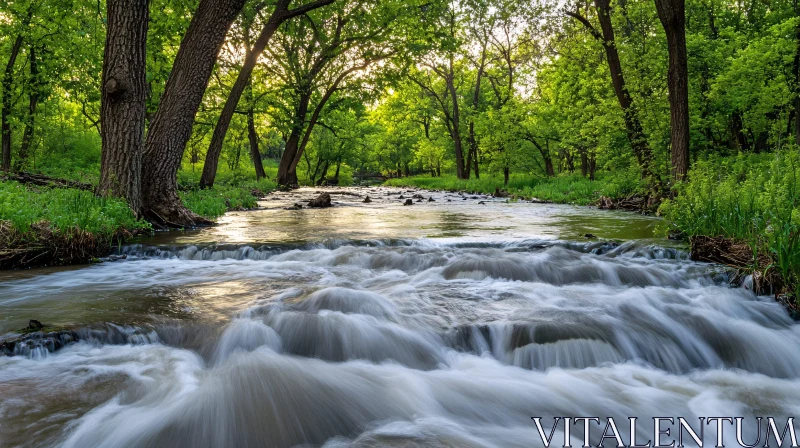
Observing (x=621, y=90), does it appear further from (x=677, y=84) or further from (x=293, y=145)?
(x=293, y=145)

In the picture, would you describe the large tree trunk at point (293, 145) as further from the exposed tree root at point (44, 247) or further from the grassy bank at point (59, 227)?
the exposed tree root at point (44, 247)

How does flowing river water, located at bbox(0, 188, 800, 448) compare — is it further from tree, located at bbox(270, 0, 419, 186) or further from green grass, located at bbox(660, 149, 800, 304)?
tree, located at bbox(270, 0, 419, 186)

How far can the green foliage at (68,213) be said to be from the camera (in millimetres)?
5031

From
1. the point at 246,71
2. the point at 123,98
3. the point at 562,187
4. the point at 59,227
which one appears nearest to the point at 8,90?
the point at 246,71

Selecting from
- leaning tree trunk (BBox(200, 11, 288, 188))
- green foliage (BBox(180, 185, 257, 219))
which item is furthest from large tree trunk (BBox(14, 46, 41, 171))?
green foliage (BBox(180, 185, 257, 219))

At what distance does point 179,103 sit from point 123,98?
1190 mm

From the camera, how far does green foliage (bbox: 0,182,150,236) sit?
503cm

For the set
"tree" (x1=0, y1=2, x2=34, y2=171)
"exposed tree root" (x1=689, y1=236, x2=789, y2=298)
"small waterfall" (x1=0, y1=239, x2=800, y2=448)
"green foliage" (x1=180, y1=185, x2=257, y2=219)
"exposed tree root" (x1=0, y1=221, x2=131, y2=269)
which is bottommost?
"small waterfall" (x1=0, y1=239, x2=800, y2=448)

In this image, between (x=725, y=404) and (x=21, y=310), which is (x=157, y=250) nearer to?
(x=21, y=310)

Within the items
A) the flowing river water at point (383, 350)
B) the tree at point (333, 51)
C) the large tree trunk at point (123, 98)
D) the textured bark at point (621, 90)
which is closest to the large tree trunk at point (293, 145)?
the tree at point (333, 51)

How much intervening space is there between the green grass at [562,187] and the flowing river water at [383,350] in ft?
25.7

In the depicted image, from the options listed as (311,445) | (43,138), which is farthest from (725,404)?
(43,138)

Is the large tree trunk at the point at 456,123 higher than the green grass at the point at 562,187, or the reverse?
the large tree trunk at the point at 456,123

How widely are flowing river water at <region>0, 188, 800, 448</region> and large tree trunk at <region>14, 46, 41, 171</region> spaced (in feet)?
46.9
